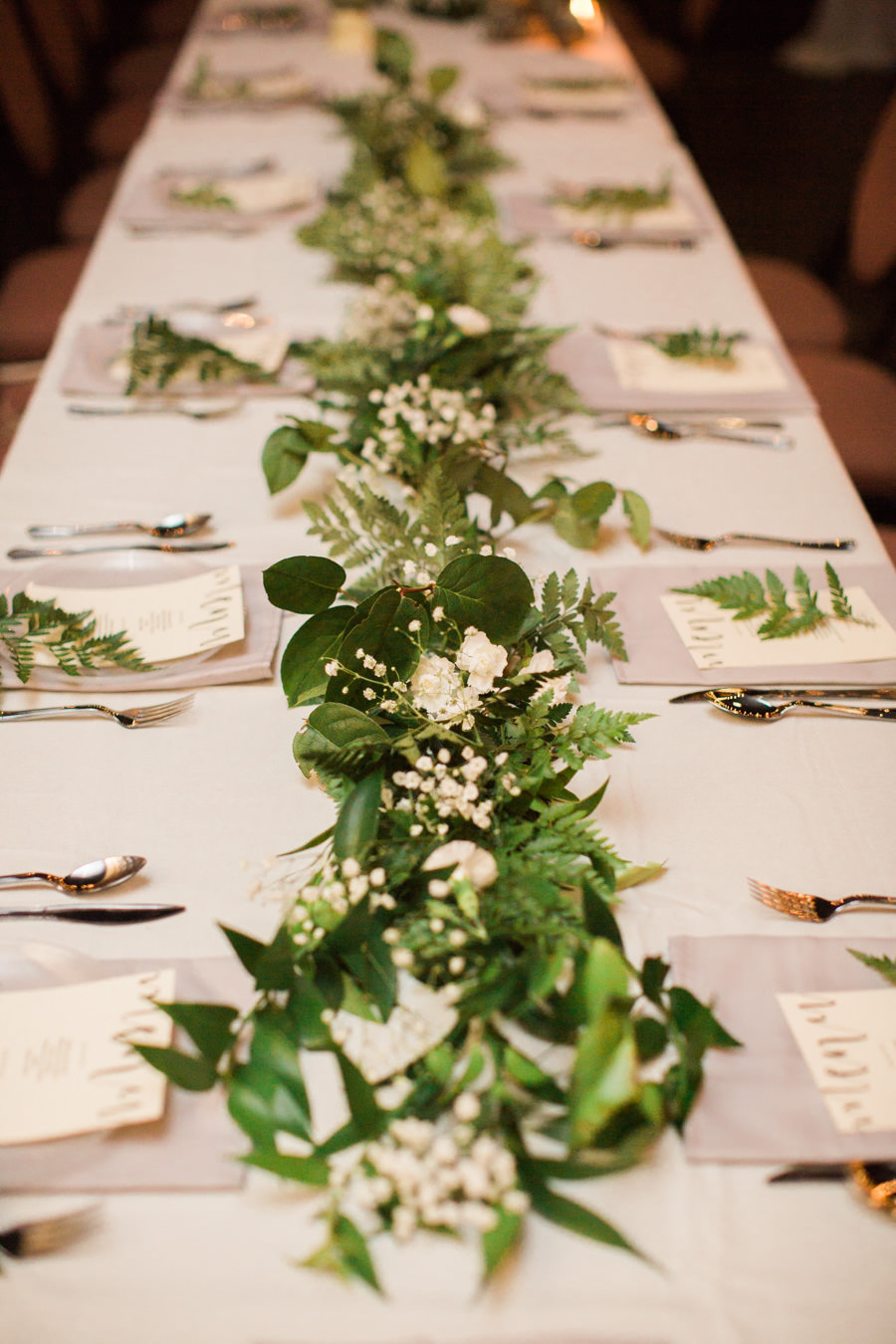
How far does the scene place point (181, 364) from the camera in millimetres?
1708

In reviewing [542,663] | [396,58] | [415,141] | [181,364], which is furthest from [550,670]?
[396,58]

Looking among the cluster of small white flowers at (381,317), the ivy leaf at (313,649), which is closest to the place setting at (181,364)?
the cluster of small white flowers at (381,317)

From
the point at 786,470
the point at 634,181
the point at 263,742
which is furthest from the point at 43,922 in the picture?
the point at 634,181

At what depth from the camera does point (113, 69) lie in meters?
3.82

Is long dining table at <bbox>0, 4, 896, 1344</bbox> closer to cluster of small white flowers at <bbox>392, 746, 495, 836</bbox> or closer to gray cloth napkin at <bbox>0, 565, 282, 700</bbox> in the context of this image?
gray cloth napkin at <bbox>0, 565, 282, 700</bbox>

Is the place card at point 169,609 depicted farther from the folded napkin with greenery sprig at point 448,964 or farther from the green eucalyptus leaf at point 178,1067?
the green eucalyptus leaf at point 178,1067

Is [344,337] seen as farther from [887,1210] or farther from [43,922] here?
[887,1210]

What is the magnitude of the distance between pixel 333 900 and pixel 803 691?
0.68m

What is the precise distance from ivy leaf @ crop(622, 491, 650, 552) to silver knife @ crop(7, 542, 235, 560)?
59cm

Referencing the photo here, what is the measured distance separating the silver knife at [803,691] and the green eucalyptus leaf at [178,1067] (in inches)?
27.7

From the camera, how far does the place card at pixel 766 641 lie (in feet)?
4.02

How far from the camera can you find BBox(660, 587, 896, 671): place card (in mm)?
1227

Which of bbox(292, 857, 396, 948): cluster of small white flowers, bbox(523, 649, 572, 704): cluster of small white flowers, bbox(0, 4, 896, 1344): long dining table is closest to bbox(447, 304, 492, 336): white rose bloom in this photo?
bbox(0, 4, 896, 1344): long dining table

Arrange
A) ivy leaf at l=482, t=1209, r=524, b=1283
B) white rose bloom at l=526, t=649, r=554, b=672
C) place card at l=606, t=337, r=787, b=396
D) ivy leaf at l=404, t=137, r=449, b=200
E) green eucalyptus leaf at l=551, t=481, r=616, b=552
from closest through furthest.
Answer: ivy leaf at l=482, t=1209, r=524, b=1283 → white rose bloom at l=526, t=649, r=554, b=672 → green eucalyptus leaf at l=551, t=481, r=616, b=552 → place card at l=606, t=337, r=787, b=396 → ivy leaf at l=404, t=137, r=449, b=200
